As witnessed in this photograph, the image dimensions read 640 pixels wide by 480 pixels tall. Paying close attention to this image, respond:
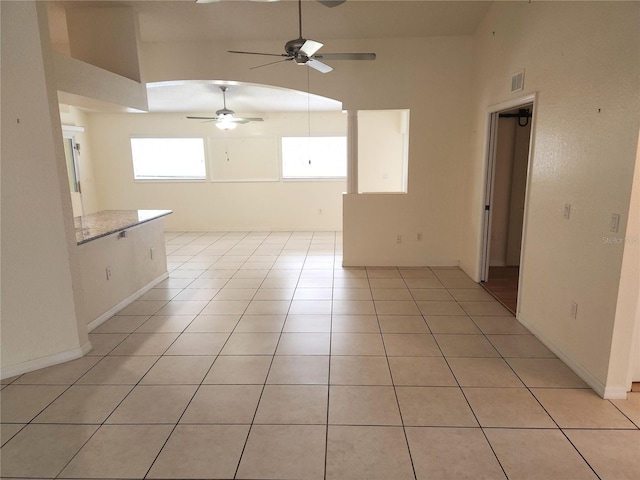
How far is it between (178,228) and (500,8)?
23.5 feet

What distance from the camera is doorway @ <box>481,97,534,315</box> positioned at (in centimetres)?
464

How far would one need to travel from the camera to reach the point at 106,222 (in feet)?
13.3

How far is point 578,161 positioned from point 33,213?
3.77 metres

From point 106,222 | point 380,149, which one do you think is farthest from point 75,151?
point 380,149

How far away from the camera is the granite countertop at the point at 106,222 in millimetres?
3428

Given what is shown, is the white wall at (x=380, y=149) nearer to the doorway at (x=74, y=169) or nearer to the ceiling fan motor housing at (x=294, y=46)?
the ceiling fan motor housing at (x=294, y=46)

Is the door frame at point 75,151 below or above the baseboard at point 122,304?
above

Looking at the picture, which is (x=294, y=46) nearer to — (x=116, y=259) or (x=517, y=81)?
(x=517, y=81)

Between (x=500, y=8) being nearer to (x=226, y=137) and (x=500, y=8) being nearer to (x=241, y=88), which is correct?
(x=241, y=88)

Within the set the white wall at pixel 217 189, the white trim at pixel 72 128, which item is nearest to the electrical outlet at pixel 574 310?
the white wall at pixel 217 189

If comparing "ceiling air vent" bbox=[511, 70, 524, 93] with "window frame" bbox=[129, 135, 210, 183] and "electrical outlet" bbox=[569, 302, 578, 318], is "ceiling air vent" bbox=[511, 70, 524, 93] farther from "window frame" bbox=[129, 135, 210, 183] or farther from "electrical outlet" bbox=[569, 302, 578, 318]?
"window frame" bbox=[129, 135, 210, 183]

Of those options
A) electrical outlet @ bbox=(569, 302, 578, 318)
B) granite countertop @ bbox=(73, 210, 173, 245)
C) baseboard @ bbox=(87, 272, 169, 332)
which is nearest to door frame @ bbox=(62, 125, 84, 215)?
granite countertop @ bbox=(73, 210, 173, 245)

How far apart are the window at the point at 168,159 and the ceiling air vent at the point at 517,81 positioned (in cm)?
642

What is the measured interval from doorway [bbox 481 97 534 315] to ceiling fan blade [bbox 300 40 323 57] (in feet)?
8.41
